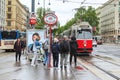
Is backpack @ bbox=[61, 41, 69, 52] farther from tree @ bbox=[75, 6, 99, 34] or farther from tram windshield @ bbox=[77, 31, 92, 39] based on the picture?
tree @ bbox=[75, 6, 99, 34]

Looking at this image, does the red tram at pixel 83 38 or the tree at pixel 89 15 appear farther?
the tree at pixel 89 15

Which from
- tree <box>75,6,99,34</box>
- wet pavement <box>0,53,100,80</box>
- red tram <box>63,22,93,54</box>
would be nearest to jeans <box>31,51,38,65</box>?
wet pavement <box>0,53,100,80</box>

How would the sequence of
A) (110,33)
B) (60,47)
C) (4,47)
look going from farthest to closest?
(110,33)
(4,47)
(60,47)

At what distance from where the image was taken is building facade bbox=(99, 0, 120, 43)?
15629 cm

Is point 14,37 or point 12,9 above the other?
point 12,9

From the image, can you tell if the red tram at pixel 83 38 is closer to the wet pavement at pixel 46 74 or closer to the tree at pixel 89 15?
the wet pavement at pixel 46 74

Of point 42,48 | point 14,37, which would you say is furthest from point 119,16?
point 42,48

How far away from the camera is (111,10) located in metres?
167

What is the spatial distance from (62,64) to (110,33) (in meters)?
151

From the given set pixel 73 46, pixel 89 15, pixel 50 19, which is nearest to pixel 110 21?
pixel 89 15

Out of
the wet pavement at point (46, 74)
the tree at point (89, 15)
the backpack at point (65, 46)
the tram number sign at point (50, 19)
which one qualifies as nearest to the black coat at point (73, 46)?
the backpack at point (65, 46)

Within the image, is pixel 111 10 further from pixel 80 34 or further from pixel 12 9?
pixel 80 34

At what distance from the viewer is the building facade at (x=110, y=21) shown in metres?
156

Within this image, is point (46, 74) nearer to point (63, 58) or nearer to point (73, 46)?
point (63, 58)
